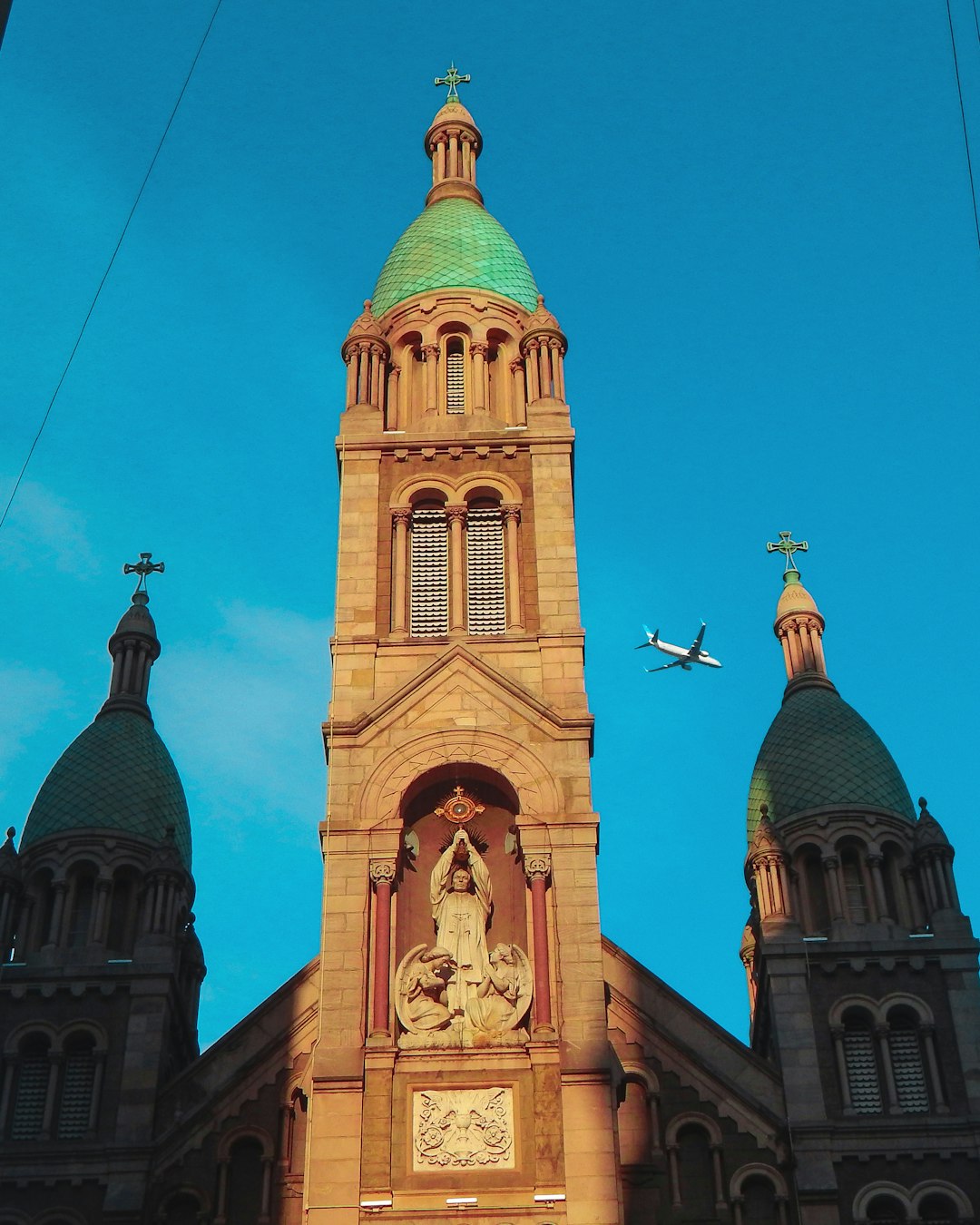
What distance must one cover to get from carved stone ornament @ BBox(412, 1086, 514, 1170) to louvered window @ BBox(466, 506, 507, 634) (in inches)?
371

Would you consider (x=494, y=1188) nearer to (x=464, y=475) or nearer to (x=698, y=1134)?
A: (x=698, y=1134)

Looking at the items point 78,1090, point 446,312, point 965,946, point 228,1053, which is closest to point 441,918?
point 228,1053

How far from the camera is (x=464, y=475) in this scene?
39.5m

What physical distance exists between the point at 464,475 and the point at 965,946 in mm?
12852

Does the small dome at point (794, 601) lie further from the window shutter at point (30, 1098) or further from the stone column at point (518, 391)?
the window shutter at point (30, 1098)

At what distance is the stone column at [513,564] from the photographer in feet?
123

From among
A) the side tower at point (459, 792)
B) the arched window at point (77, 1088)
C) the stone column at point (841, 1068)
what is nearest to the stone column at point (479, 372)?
the side tower at point (459, 792)

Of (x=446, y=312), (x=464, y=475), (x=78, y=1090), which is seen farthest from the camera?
(x=446, y=312)

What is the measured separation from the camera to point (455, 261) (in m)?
44.5

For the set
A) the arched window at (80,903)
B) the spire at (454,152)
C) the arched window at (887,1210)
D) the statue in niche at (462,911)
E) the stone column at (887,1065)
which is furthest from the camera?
the spire at (454,152)

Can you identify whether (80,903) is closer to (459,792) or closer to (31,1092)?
(31,1092)

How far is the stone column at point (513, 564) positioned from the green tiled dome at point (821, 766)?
26.2 feet

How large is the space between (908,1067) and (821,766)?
25.6ft

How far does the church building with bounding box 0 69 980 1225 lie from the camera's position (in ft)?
102
